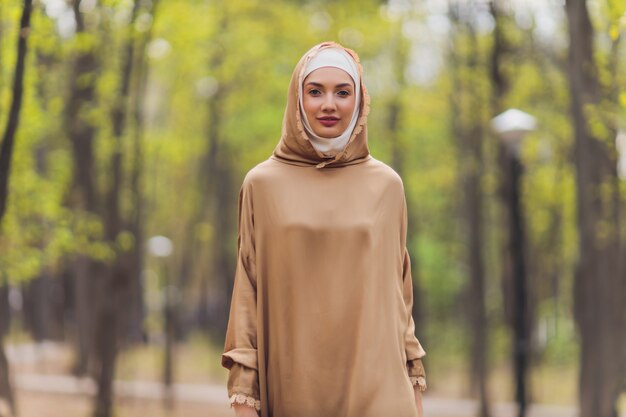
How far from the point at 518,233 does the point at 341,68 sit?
1067 cm

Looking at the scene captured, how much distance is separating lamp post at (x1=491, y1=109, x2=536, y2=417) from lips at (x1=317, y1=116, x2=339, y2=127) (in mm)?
10165

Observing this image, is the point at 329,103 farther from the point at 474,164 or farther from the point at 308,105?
the point at 474,164

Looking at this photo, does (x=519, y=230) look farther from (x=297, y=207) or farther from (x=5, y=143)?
(x=297, y=207)

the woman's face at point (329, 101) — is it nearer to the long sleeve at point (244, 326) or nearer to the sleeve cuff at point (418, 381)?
the long sleeve at point (244, 326)

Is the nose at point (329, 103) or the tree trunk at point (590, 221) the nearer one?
the nose at point (329, 103)

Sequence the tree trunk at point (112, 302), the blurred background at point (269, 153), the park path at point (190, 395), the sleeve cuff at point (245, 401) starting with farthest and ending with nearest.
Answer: the park path at point (190, 395)
the tree trunk at point (112, 302)
the blurred background at point (269, 153)
the sleeve cuff at point (245, 401)

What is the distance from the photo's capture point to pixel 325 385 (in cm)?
331

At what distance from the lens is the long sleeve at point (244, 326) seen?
3301 mm

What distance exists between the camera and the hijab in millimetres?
3389

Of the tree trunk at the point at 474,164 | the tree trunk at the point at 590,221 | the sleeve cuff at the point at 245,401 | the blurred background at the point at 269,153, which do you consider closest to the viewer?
the sleeve cuff at the point at 245,401

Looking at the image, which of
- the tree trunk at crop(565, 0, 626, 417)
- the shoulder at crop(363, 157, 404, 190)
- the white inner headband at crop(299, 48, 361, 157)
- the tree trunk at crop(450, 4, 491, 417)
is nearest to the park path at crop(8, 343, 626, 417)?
the tree trunk at crop(450, 4, 491, 417)

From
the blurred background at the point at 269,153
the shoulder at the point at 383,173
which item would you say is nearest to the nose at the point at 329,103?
the shoulder at the point at 383,173

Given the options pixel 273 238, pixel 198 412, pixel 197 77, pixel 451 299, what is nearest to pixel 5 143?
pixel 273 238

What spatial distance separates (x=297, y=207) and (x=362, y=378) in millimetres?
589
